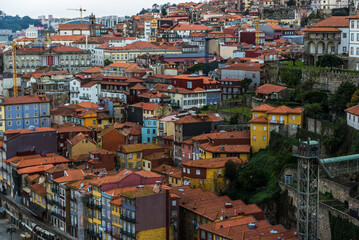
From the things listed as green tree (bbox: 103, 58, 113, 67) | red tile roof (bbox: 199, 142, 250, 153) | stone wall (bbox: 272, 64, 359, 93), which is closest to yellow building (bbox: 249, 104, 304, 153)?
red tile roof (bbox: 199, 142, 250, 153)

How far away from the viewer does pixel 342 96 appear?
4306 centimetres

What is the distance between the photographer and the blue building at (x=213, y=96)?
199ft

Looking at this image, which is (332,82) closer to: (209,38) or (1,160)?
(1,160)

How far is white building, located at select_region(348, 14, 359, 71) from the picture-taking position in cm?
4777

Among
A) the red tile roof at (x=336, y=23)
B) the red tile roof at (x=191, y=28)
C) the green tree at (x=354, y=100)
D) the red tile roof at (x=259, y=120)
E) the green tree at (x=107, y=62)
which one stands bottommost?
the red tile roof at (x=259, y=120)

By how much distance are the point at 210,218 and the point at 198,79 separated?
26307mm

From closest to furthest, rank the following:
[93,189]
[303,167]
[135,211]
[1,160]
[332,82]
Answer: [303,167] < [135,211] < [93,189] < [332,82] < [1,160]

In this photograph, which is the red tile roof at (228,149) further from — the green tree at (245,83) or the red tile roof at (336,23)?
the red tile roof at (336,23)

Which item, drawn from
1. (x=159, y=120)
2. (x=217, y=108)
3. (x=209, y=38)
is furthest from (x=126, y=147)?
(x=209, y=38)

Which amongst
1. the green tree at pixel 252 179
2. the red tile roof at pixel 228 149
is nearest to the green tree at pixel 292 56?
the red tile roof at pixel 228 149

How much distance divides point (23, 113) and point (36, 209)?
50.6 ft

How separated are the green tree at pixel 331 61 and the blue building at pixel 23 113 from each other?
76.0ft

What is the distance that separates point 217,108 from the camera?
54.9m

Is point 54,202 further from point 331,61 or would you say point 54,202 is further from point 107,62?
point 107,62
